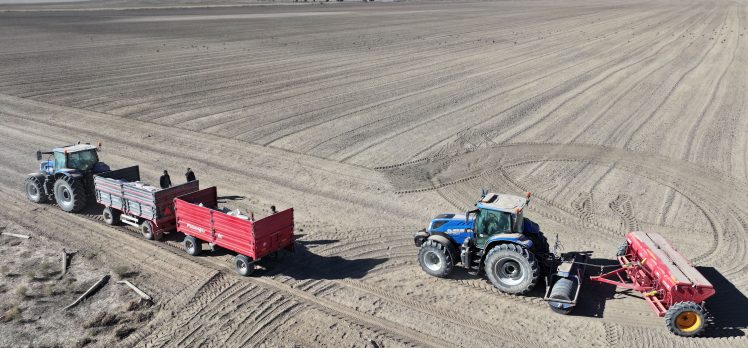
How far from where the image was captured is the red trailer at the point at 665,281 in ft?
35.6

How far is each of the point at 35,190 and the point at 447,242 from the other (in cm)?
1255

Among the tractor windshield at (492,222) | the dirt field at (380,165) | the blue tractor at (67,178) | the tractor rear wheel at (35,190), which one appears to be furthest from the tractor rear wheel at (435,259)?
the tractor rear wheel at (35,190)

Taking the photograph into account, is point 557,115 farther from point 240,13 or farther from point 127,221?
A: point 240,13

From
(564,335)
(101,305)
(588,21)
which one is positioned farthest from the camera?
(588,21)

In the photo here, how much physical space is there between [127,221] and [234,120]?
37.7 feet

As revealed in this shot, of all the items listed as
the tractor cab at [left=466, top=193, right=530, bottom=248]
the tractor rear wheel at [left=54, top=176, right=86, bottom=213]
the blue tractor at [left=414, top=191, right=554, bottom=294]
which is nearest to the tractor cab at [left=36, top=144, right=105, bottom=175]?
the tractor rear wheel at [left=54, top=176, right=86, bottom=213]

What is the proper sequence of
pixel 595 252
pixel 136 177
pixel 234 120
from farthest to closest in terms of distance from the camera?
pixel 234 120
pixel 136 177
pixel 595 252

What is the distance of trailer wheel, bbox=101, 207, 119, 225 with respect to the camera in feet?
51.4

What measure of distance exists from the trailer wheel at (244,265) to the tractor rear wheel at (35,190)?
7802 millimetres

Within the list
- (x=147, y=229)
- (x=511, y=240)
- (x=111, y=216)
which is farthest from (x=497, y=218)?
(x=111, y=216)

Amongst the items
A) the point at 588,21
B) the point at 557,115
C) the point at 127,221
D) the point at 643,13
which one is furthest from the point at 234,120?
the point at 643,13

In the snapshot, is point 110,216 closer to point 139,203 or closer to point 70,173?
point 139,203

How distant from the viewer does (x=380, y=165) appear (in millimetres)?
20812

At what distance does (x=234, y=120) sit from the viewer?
26312 millimetres
